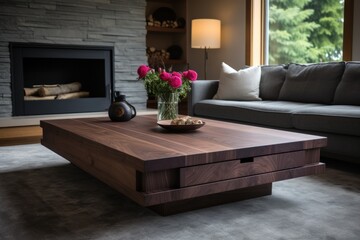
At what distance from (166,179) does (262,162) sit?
50 centimetres

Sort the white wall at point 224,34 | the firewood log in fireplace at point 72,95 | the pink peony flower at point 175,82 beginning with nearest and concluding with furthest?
the pink peony flower at point 175,82 < the firewood log in fireplace at point 72,95 < the white wall at point 224,34

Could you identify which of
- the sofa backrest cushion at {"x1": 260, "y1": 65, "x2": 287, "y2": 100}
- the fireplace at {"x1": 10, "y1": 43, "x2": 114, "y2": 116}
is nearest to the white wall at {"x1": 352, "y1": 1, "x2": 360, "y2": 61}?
the sofa backrest cushion at {"x1": 260, "y1": 65, "x2": 287, "y2": 100}

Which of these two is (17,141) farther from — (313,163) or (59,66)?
(313,163)

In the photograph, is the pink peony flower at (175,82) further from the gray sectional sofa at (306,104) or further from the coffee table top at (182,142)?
the gray sectional sofa at (306,104)

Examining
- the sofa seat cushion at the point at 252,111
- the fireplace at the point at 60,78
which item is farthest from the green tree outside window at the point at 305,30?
the fireplace at the point at 60,78

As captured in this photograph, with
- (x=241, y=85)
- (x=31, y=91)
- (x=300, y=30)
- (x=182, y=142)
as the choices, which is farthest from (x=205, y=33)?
(x=182, y=142)

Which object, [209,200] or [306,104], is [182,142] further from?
[306,104]

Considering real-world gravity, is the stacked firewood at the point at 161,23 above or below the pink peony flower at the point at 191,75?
above

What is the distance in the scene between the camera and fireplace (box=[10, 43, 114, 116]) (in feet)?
15.3

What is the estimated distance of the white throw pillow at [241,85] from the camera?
13.9ft

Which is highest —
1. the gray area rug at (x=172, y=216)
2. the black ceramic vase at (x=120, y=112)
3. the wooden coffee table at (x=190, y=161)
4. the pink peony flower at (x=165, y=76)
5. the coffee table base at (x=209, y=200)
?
the pink peony flower at (x=165, y=76)

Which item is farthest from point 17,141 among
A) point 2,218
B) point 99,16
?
point 2,218

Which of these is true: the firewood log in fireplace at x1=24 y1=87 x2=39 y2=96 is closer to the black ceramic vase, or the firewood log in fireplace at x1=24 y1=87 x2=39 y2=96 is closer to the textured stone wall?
the textured stone wall

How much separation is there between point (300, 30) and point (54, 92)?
9.60 ft
